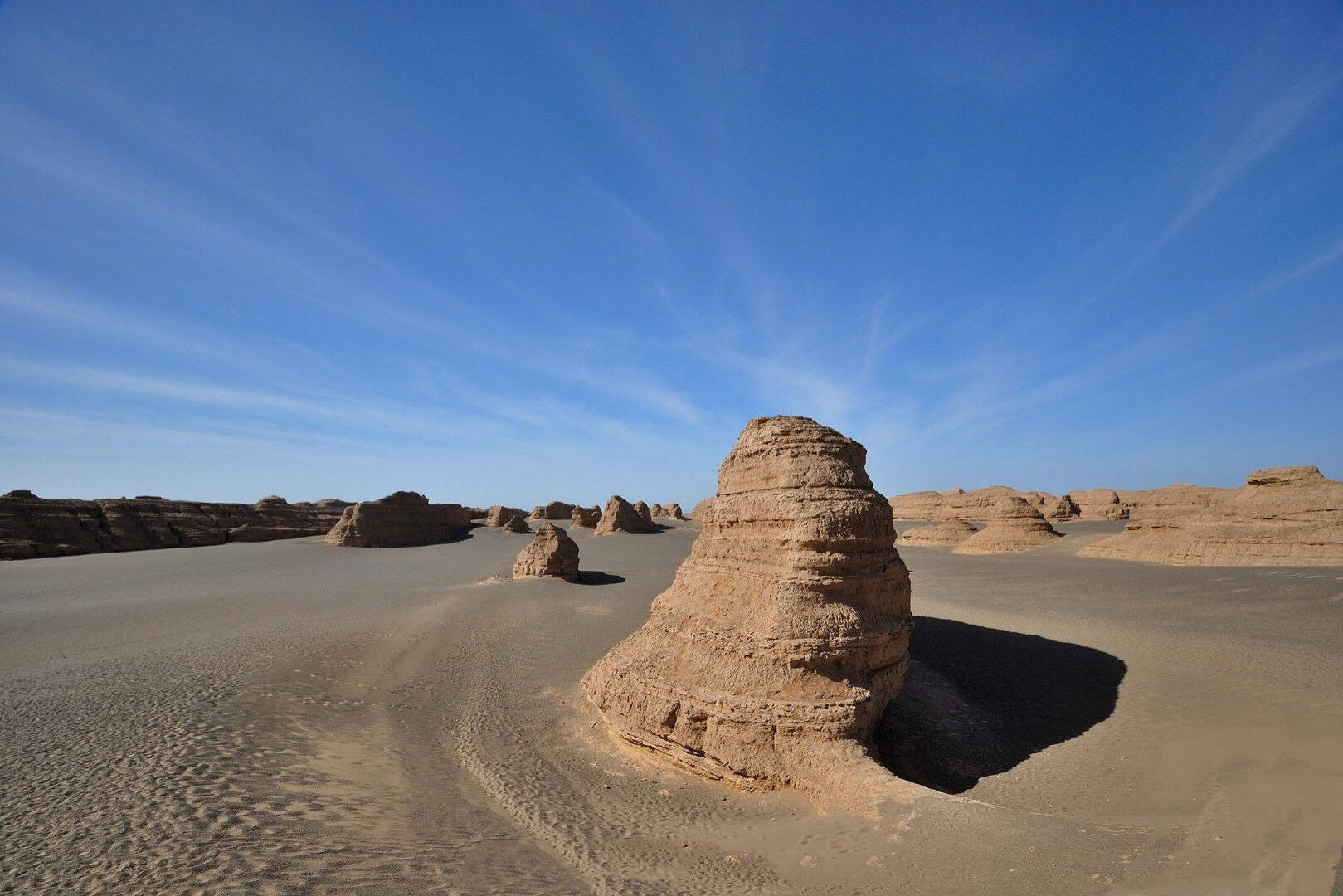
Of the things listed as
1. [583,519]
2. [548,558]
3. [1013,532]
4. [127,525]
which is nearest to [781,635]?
[548,558]

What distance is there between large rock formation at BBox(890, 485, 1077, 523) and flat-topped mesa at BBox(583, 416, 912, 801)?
1759 inches

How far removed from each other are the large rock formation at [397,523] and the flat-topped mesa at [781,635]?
3335 centimetres

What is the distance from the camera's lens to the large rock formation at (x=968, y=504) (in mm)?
51938

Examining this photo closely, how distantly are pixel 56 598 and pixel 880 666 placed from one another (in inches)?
1067

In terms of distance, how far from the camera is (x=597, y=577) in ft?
87.5

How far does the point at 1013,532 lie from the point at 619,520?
26389mm

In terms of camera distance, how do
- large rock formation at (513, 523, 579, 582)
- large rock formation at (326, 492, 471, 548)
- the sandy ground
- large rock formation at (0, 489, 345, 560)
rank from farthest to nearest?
large rock formation at (326, 492, 471, 548) → large rock formation at (0, 489, 345, 560) → large rock formation at (513, 523, 579, 582) → the sandy ground

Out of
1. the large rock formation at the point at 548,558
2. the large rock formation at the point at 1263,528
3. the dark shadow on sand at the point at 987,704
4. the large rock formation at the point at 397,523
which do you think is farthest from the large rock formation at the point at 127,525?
the large rock formation at the point at 1263,528

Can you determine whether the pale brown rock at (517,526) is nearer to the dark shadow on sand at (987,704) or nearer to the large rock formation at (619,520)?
the large rock formation at (619,520)

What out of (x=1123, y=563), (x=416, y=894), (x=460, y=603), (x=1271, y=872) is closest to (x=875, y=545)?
(x=1271, y=872)

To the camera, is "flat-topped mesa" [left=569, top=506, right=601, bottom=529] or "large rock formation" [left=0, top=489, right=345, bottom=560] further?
"flat-topped mesa" [left=569, top=506, right=601, bottom=529]

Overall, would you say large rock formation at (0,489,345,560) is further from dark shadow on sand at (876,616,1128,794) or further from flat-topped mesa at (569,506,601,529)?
dark shadow on sand at (876,616,1128,794)

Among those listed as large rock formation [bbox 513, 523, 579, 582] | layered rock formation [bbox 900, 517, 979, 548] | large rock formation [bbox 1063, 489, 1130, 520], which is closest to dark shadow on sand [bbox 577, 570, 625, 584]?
large rock formation [bbox 513, 523, 579, 582]

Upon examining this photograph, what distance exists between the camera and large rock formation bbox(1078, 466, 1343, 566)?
2069cm
